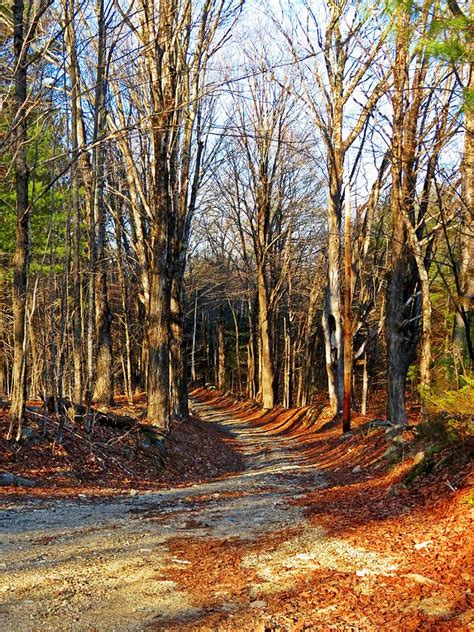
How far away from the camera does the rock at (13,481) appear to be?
28.0 ft

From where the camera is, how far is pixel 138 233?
17.9 metres

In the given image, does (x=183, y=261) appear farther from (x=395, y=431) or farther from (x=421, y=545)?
(x=421, y=545)

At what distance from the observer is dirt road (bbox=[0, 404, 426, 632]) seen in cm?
380

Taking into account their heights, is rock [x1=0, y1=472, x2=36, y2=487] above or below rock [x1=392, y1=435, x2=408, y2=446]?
below

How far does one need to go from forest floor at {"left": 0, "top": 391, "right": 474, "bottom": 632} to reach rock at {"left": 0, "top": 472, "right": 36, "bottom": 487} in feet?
0.91

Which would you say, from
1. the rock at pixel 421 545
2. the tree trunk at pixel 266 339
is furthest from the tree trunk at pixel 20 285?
the tree trunk at pixel 266 339

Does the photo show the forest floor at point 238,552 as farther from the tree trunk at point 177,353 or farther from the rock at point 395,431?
the tree trunk at point 177,353

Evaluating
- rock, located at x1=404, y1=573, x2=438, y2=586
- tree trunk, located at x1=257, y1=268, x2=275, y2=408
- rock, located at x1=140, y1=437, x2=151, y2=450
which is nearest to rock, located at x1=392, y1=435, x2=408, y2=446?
rock, located at x1=140, y1=437, x2=151, y2=450

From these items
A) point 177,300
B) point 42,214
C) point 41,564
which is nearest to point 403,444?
point 41,564

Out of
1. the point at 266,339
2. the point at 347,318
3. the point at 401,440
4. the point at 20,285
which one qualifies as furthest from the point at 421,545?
the point at 266,339

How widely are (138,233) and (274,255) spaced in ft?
46.3

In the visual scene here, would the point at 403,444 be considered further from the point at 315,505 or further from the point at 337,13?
the point at 337,13

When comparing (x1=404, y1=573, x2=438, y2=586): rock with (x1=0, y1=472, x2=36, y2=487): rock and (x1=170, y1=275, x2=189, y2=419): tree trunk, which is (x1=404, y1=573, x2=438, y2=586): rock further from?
(x1=170, y1=275, x2=189, y2=419): tree trunk

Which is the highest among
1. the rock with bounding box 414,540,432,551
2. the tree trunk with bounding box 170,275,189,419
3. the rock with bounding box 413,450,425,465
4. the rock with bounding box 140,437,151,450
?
the tree trunk with bounding box 170,275,189,419
